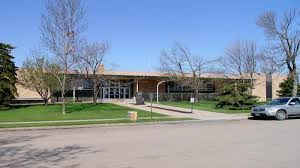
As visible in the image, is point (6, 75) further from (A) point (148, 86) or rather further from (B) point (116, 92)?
(A) point (148, 86)

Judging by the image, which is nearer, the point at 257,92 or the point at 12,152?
the point at 12,152

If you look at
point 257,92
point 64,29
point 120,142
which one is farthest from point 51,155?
point 257,92

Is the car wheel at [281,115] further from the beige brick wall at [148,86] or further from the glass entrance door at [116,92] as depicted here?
the glass entrance door at [116,92]

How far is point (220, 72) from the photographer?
161 ft

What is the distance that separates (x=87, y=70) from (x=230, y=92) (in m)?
17.1

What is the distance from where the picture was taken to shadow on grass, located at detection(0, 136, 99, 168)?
741cm

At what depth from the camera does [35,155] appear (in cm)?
859

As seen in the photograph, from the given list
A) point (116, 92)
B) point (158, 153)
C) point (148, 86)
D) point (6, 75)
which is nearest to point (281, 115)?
point (158, 153)

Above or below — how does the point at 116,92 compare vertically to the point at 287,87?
below

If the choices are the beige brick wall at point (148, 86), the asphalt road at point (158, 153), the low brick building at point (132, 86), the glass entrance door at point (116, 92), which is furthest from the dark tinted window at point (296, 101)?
the glass entrance door at point (116, 92)

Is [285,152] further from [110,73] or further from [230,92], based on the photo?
[110,73]

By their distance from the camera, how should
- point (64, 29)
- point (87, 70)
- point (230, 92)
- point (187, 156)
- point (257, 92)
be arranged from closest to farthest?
point (187, 156)
point (64, 29)
point (230, 92)
point (87, 70)
point (257, 92)

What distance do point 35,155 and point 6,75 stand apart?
1038 inches

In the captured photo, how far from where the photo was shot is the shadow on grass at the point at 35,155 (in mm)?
7414
